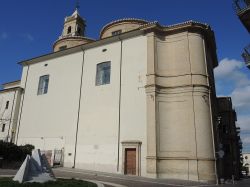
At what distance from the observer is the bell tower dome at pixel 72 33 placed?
36.5 m

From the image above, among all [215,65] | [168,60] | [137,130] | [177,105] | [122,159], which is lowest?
[122,159]

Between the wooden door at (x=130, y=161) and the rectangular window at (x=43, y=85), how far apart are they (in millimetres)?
12672

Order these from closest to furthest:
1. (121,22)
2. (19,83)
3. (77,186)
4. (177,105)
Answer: (77,186) → (177,105) → (121,22) → (19,83)

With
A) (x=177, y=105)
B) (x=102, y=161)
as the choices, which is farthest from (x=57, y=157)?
(x=177, y=105)

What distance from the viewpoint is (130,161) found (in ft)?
73.4

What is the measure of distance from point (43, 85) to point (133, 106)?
12.4 m

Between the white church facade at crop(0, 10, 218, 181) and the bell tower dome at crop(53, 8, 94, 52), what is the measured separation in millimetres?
6429

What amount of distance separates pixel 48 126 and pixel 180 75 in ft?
45.7

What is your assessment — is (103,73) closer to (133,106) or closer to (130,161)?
(133,106)

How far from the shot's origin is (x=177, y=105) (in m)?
22.2

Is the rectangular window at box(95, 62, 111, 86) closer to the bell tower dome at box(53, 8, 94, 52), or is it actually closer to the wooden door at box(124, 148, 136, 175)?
the wooden door at box(124, 148, 136, 175)

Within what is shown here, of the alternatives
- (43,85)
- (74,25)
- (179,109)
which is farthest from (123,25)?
(179,109)

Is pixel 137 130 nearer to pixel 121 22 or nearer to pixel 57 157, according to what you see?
pixel 57 157

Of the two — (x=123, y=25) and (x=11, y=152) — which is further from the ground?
(x=123, y=25)
